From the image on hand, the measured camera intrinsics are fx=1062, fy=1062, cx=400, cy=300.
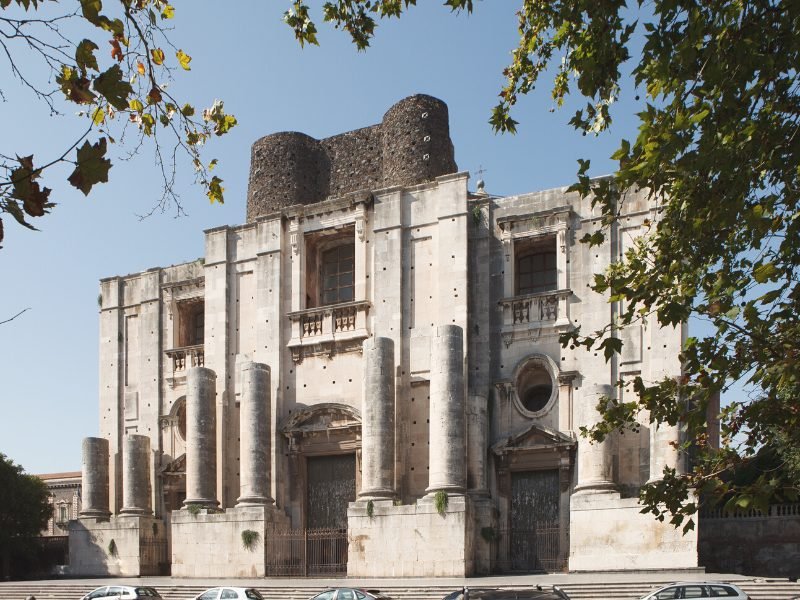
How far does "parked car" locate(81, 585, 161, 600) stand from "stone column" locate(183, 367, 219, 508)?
6.14 meters

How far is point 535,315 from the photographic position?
92.1 feet

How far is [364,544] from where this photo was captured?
27219mm

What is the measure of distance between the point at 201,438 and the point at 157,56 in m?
23.9

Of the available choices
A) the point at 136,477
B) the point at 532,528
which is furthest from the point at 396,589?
the point at 136,477

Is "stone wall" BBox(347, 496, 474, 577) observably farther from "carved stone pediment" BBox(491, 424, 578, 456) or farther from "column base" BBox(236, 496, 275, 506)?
"column base" BBox(236, 496, 275, 506)

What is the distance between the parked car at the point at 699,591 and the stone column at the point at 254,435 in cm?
1343

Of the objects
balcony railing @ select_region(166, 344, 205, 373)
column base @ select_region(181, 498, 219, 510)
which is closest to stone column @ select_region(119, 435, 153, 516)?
balcony railing @ select_region(166, 344, 205, 373)

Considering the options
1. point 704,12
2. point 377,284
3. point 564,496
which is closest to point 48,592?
point 377,284

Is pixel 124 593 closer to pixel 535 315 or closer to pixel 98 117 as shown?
pixel 535 315

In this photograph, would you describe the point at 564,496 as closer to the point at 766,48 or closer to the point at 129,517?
the point at 129,517

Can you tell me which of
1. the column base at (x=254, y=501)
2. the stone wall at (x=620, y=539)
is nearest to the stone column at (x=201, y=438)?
the column base at (x=254, y=501)

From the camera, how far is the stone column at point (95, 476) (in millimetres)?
33844

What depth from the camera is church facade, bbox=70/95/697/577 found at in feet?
87.0

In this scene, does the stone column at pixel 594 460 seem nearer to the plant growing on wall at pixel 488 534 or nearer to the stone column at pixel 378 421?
the plant growing on wall at pixel 488 534
